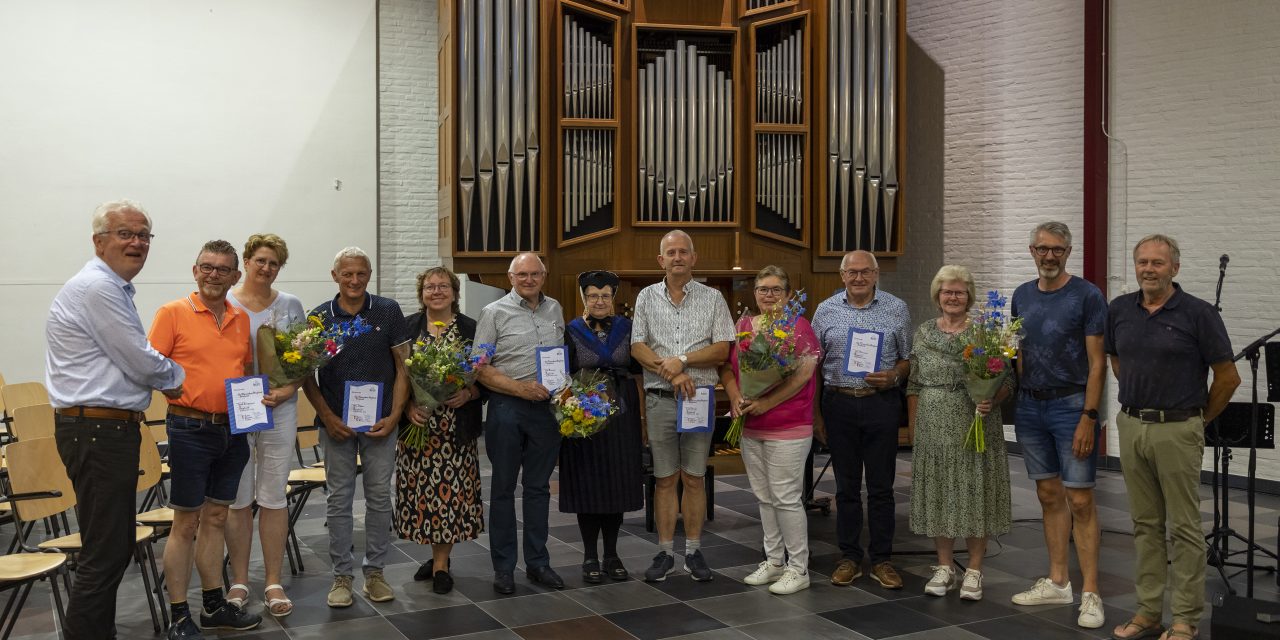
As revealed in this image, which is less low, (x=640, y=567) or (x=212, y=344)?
(x=212, y=344)

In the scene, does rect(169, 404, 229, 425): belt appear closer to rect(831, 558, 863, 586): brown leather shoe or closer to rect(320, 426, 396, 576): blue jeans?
rect(320, 426, 396, 576): blue jeans

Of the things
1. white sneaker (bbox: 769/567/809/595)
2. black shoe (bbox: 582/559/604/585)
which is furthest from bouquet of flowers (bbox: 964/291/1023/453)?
black shoe (bbox: 582/559/604/585)

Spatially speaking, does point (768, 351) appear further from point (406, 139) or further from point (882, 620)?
point (406, 139)

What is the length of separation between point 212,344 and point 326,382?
1.91ft

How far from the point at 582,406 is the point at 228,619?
1.70 meters

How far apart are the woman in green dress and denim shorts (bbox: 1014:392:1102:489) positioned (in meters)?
0.12

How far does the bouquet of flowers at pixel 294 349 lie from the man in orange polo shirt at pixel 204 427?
8 cm

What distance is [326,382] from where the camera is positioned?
4.63 metres

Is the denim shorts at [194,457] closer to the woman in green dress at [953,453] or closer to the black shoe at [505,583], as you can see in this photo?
the black shoe at [505,583]

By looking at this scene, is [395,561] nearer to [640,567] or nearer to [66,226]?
[640,567]

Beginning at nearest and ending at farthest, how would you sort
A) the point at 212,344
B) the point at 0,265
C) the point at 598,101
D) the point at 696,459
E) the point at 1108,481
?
the point at 212,344, the point at 696,459, the point at 598,101, the point at 1108,481, the point at 0,265

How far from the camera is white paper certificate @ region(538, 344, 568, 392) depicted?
15.5 feet

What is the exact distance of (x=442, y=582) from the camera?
491cm

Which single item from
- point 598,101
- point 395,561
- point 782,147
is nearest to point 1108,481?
point 782,147
